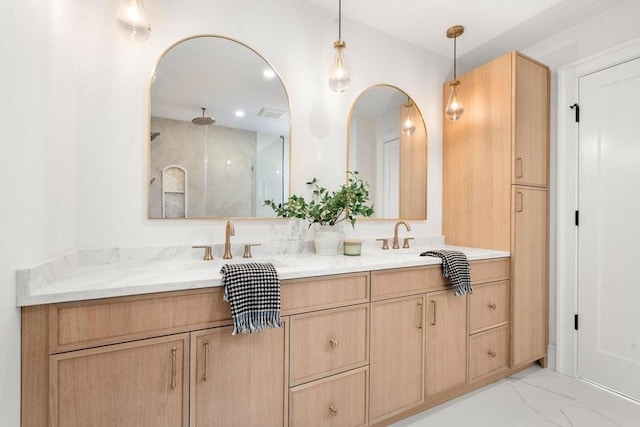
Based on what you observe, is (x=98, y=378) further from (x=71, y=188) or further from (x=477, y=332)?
(x=477, y=332)

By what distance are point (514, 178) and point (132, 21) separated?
2.45m

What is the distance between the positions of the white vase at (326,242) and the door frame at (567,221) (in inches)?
69.7

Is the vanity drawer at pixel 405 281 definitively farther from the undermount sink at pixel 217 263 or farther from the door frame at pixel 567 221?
the door frame at pixel 567 221

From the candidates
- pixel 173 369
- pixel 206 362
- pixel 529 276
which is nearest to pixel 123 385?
pixel 173 369

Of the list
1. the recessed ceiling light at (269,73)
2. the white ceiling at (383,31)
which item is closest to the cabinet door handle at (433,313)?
the white ceiling at (383,31)

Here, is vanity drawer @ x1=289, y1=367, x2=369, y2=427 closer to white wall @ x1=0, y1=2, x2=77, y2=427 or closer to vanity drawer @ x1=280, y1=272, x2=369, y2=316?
vanity drawer @ x1=280, y1=272, x2=369, y2=316

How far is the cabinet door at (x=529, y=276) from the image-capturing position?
2.21m

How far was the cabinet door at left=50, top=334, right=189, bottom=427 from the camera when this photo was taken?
103cm

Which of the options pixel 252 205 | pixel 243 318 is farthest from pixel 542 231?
pixel 243 318

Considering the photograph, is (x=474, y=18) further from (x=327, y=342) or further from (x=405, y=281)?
(x=327, y=342)

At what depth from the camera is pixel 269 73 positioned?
198cm

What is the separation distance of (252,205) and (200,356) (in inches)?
37.4

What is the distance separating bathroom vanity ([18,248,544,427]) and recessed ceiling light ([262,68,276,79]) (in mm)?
1179

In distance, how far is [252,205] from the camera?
193 cm
